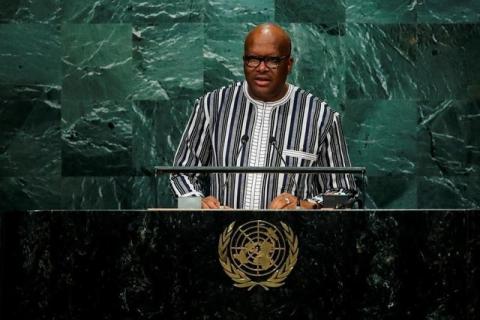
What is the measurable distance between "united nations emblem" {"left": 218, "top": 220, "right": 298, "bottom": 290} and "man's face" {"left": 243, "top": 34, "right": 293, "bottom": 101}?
1.61m

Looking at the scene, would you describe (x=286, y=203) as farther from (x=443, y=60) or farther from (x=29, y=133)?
(x=29, y=133)

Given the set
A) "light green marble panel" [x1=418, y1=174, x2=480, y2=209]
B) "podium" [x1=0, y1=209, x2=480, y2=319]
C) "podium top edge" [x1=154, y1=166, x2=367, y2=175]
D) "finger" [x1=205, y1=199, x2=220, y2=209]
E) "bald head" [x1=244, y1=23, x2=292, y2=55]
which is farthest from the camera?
"light green marble panel" [x1=418, y1=174, x2=480, y2=209]

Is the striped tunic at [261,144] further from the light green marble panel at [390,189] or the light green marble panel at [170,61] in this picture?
the light green marble panel at [390,189]

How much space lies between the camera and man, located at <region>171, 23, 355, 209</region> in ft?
18.4

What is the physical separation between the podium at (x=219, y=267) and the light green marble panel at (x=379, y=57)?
3392 mm

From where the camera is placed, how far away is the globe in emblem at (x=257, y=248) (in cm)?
420

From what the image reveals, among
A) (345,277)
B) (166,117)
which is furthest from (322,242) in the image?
(166,117)

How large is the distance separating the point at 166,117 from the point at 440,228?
11.8ft

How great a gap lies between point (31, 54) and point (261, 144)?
97.8 inches

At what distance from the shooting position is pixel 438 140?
752 cm

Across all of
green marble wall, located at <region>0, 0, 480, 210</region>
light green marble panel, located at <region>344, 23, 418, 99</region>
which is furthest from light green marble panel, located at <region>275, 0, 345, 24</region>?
light green marble panel, located at <region>344, 23, 418, 99</region>

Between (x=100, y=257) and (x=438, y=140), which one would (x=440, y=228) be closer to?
(x=100, y=257)

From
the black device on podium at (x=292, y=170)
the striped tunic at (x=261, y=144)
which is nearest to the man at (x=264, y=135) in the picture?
the striped tunic at (x=261, y=144)

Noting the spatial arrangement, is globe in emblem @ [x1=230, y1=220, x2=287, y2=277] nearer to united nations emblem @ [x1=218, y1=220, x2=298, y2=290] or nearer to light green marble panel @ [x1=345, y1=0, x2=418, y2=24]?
united nations emblem @ [x1=218, y1=220, x2=298, y2=290]
